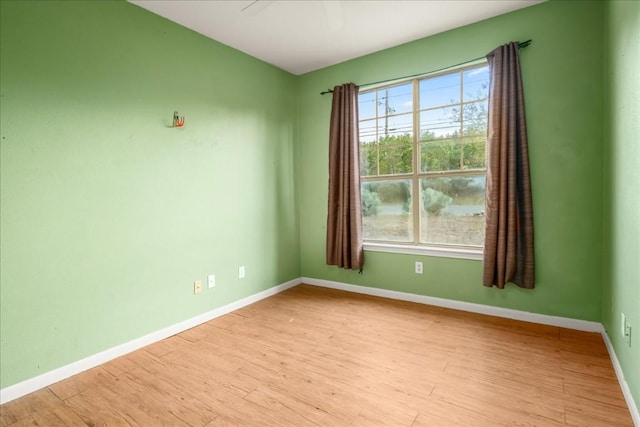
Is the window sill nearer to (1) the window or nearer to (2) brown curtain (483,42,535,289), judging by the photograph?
(1) the window

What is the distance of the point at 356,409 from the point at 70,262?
2.05 metres

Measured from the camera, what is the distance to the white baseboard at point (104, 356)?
1937 mm

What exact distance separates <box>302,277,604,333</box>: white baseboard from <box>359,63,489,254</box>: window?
0.55 m

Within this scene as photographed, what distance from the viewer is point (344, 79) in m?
3.76

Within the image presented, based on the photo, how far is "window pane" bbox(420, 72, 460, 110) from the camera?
10.4ft

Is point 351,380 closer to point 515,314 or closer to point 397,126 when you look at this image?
point 515,314

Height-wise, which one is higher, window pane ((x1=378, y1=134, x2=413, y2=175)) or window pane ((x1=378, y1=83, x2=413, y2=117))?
window pane ((x1=378, y1=83, x2=413, y2=117))

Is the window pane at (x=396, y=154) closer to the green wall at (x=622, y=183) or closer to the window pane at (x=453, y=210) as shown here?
the window pane at (x=453, y=210)

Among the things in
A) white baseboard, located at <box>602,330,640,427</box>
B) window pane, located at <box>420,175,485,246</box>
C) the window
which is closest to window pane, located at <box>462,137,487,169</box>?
the window

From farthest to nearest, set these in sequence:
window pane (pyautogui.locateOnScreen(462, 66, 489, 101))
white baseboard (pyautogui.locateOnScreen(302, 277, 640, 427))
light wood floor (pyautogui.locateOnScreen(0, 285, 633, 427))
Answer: window pane (pyautogui.locateOnScreen(462, 66, 489, 101)), white baseboard (pyautogui.locateOnScreen(302, 277, 640, 427)), light wood floor (pyautogui.locateOnScreen(0, 285, 633, 427))

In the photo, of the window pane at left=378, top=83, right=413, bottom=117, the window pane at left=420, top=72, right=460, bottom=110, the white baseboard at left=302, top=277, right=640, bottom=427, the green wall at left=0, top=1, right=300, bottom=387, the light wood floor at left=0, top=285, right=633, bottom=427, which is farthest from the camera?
the window pane at left=378, top=83, right=413, bottom=117

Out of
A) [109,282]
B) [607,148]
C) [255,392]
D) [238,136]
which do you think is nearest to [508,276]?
[607,148]

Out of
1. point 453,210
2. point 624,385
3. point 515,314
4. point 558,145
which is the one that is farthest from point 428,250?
point 624,385

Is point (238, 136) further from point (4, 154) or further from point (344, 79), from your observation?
point (4, 154)
